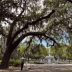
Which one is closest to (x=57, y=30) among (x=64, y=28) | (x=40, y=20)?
(x=64, y=28)

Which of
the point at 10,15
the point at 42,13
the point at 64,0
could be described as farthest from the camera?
the point at 42,13

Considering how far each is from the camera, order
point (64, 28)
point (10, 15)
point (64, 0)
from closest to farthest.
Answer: point (10, 15) < point (64, 0) < point (64, 28)

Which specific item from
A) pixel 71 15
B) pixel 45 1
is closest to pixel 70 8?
pixel 71 15

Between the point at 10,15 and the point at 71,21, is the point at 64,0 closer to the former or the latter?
the point at 71,21

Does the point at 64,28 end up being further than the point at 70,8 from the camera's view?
Yes

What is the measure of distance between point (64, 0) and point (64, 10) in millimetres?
1815

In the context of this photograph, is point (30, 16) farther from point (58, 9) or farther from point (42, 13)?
point (58, 9)

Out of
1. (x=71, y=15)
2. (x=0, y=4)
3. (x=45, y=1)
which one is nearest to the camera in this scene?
(x=0, y=4)

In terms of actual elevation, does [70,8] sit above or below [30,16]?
above

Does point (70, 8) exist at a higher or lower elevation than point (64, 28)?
higher

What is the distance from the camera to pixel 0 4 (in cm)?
912

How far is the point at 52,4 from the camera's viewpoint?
43.8ft

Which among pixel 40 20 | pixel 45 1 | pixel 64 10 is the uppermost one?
pixel 45 1

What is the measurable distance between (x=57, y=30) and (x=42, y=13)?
139 inches
